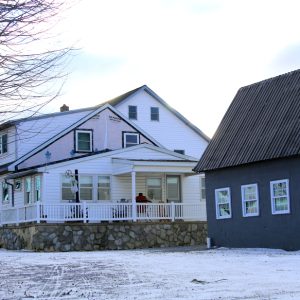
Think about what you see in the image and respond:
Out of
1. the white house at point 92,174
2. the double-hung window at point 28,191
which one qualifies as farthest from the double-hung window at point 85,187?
the double-hung window at point 28,191

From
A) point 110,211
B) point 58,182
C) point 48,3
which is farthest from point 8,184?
point 48,3

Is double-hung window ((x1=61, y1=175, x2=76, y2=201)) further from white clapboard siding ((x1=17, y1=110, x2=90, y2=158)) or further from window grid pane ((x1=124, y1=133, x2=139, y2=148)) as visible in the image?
window grid pane ((x1=124, y1=133, x2=139, y2=148))

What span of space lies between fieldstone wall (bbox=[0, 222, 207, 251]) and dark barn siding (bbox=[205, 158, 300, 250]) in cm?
454

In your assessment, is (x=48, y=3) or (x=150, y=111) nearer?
(x=48, y=3)

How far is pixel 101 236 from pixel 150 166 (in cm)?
415

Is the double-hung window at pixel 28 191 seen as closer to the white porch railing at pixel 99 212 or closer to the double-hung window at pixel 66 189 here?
the white porch railing at pixel 99 212

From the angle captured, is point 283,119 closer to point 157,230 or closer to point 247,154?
point 247,154

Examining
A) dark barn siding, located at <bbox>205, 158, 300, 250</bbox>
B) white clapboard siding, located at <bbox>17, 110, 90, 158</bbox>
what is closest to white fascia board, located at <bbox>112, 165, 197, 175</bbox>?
white clapboard siding, located at <bbox>17, 110, 90, 158</bbox>

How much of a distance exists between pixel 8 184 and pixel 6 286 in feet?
70.3

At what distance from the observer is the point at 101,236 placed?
29406 mm

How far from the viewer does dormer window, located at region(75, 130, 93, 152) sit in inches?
1357

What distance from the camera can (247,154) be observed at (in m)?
24.3

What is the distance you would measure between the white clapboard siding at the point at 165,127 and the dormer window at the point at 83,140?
253 inches

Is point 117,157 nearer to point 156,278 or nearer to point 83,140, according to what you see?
point 83,140
